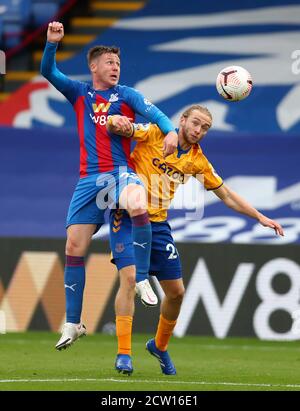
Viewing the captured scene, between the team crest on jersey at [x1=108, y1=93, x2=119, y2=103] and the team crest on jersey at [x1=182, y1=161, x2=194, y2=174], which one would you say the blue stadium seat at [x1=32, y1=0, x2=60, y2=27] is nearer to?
the team crest on jersey at [x1=108, y1=93, x2=119, y2=103]

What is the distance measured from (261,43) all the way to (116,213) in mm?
9144

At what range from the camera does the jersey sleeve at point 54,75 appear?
8828 mm

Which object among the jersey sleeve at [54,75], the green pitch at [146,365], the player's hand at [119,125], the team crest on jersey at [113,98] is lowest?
the green pitch at [146,365]

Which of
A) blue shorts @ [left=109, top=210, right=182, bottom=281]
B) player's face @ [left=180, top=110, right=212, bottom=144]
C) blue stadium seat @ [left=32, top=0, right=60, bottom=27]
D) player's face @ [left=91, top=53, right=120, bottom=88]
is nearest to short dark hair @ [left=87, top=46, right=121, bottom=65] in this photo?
player's face @ [left=91, top=53, right=120, bottom=88]

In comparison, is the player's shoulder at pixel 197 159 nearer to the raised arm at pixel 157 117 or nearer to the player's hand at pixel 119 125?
the raised arm at pixel 157 117

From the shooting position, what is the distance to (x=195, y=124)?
29.5ft

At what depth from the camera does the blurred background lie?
13.9m

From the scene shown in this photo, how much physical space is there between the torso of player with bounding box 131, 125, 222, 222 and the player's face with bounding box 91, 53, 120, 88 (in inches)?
18.5

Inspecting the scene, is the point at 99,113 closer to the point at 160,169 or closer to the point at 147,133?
the point at 147,133

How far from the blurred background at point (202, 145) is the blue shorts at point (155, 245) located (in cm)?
479

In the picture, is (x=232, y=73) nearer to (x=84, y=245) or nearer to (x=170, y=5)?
(x=84, y=245)

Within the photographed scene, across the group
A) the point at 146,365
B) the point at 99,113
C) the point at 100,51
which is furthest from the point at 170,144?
the point at 146,365

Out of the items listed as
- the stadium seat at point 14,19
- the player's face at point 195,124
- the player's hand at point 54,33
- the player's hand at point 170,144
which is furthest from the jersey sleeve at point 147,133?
the stadium seat at point 14,19

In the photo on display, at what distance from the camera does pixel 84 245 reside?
884 centimetres
